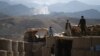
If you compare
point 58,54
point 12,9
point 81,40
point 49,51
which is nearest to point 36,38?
point 49,51

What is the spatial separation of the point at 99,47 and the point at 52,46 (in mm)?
3997

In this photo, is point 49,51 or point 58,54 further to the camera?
point 49,51

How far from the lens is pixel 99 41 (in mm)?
13969

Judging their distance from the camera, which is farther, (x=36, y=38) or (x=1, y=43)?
(x=36, y=38)

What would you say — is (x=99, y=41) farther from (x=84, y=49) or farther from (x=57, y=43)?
(x=57, y=43)

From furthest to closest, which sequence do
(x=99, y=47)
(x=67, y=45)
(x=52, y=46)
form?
(x=52, y=46) → (x=67, y=45) → (x=99, y=47)

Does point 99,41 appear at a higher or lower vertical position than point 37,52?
higher

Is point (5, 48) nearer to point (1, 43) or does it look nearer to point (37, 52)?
point (1, 43)

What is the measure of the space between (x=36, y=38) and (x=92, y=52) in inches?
623

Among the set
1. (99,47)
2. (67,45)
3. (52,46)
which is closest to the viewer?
(99,47)

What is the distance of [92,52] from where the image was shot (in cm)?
1397

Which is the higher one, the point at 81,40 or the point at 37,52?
the point at 81,40

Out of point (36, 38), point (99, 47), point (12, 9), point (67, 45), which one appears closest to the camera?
point (99, 47)

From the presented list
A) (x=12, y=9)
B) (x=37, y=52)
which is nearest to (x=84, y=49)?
(x=37, y=52)
